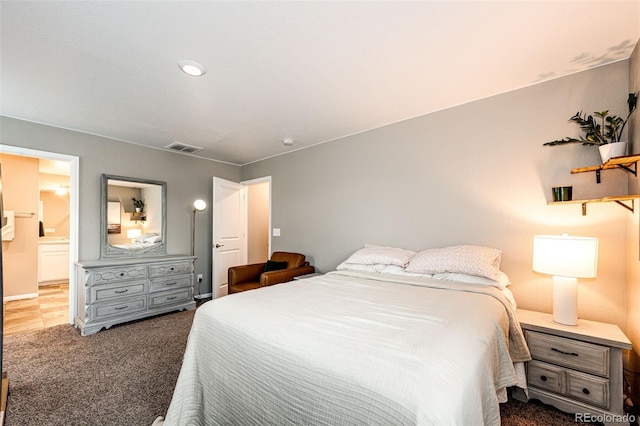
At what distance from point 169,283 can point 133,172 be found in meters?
1.73

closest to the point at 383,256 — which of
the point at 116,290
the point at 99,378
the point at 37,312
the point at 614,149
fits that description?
the point at 614,149

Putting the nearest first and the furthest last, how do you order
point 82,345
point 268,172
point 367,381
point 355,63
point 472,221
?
point 367,381 → point 355,63 → point 472,221 → point 82,345 → point 268,172

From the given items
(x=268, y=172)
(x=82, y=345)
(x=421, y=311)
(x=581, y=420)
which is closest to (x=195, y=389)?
(x=421, y=311)

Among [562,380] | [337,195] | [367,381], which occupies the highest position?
[337,195]

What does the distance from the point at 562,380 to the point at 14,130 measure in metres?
5.63

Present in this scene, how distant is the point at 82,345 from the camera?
283cm

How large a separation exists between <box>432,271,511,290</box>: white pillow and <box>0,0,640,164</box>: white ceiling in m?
1.67

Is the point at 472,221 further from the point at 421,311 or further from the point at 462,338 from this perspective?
the point at 462,338

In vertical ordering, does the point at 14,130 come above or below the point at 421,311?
above

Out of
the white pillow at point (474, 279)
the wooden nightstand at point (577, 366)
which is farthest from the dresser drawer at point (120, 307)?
the wooden nightstand at point (577, 366)

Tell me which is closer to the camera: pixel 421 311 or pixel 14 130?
pixel 421 311

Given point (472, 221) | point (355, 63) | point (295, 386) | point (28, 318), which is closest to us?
point (295, 386)

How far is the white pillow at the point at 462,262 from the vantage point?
2.17 m

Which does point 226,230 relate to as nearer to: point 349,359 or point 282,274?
point 282,274
